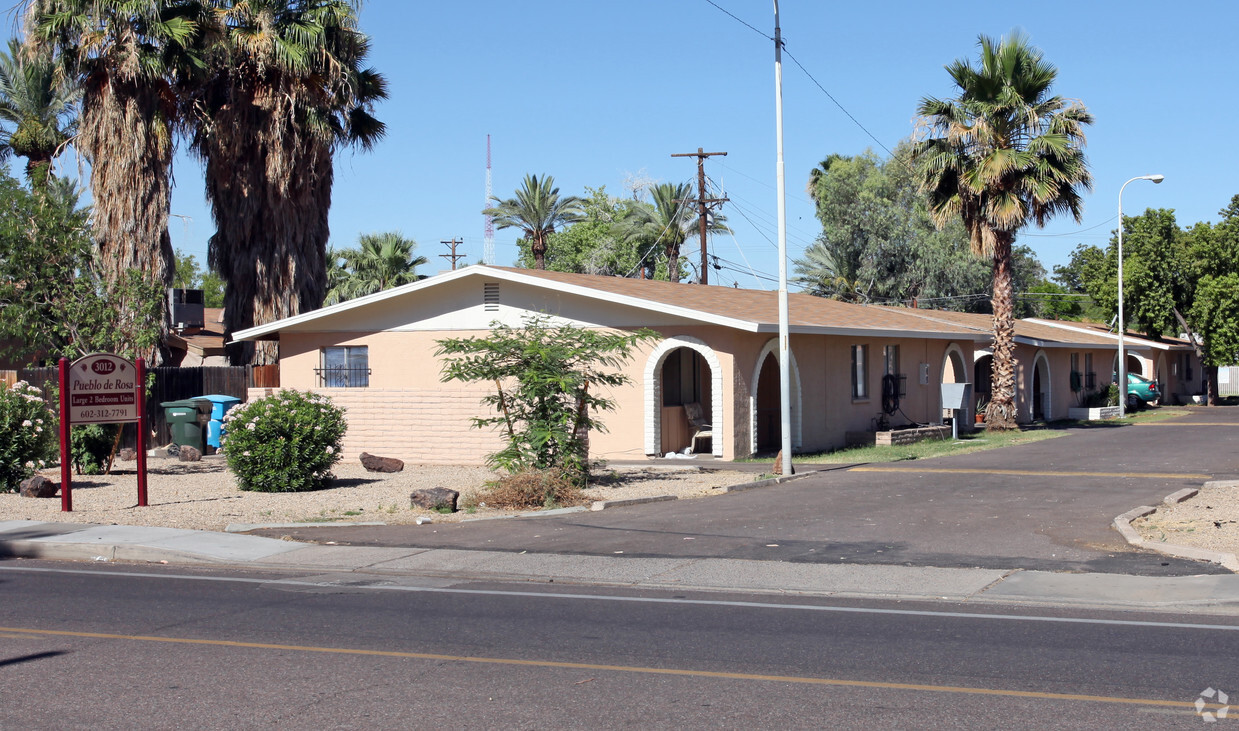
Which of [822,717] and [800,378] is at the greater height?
[800,378]

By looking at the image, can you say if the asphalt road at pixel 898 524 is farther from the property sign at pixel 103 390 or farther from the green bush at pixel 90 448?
the green bush at pixel 90 448

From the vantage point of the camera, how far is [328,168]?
105 ft

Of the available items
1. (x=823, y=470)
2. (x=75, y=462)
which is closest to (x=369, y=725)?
(x=823, y=470)

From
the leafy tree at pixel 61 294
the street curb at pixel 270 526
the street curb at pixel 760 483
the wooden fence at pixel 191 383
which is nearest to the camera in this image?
the street curb at pixel 270 526

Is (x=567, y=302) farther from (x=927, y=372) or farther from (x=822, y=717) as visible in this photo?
(x=822, y=717)

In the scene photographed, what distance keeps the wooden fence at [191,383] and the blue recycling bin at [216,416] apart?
1.30 metres

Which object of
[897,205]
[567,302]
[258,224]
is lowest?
[567,302]

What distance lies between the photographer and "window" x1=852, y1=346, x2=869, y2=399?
25.9 metres

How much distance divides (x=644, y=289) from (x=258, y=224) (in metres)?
12.7

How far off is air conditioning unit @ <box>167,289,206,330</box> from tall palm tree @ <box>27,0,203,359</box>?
536 centimetres

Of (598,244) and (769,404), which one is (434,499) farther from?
(598,244)

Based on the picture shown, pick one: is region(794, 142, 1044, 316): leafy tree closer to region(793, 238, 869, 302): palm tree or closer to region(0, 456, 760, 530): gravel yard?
region(793, 238, 869, 302): palm tree

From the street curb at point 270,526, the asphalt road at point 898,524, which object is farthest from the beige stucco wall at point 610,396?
the street curb at point 270,526

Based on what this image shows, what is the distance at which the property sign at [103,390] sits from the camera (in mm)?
16141
